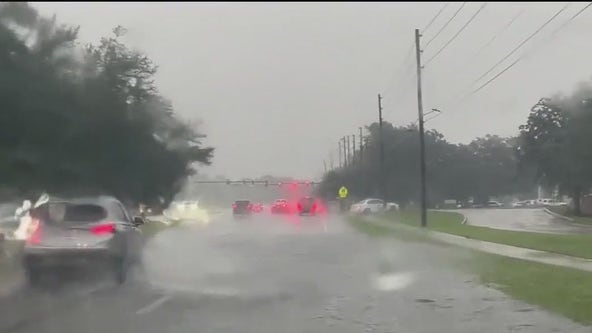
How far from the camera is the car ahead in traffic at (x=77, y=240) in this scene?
18.9m

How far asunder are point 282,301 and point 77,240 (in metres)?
4.81

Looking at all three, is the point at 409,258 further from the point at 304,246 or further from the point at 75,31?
the point at 75,31

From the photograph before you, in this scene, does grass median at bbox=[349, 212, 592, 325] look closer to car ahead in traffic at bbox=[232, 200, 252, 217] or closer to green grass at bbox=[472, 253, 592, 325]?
green grass at bbox=[472, 253, 592, 325]

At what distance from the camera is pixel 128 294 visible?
17594 millimetres

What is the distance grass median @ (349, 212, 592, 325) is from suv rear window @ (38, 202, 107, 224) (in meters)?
7.69

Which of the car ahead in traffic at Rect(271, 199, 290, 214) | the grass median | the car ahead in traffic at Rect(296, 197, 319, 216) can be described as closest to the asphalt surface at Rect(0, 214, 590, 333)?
the grass median

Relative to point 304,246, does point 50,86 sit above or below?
above

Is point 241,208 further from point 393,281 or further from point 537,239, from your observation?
point 393,281

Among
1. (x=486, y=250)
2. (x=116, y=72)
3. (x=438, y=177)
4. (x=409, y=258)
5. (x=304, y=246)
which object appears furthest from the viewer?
(x=438, y=177)

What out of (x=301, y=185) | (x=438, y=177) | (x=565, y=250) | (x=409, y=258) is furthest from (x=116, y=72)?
(x=301, y=185)

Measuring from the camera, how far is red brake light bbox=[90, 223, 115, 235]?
19.2 meters

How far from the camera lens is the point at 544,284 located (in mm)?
18688

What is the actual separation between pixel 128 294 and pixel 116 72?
20510 millimetres

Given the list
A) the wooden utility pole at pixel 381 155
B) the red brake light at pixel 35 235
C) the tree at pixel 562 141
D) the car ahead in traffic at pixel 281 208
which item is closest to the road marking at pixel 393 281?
the red brake light at pixel 35 235
